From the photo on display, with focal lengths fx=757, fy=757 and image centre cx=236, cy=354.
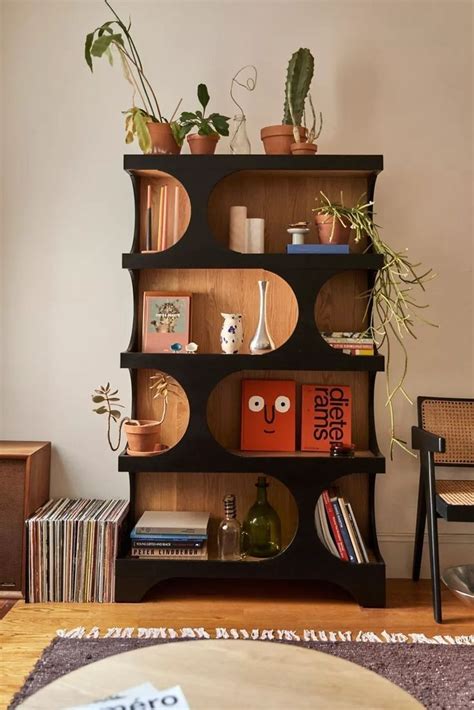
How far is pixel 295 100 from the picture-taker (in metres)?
2.95

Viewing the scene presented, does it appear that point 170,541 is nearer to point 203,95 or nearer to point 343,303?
point 343,303

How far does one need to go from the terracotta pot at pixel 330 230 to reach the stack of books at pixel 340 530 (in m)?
0.99

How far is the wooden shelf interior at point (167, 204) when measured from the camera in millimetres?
3105

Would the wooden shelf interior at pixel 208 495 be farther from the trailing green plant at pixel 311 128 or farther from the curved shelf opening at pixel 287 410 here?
the trailing green plant at pixel 311 128

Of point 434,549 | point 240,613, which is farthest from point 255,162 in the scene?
point 240,613

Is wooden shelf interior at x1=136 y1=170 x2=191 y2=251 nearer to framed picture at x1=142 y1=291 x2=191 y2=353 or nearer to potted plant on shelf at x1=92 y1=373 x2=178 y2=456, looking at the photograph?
framed picture at x1=142 y1=291 x2=191 y2=353

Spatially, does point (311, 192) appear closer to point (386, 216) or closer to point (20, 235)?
point (386, 216)

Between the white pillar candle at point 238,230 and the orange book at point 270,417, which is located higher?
the white pillar candle at point 238,230

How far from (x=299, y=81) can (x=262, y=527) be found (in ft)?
5.80

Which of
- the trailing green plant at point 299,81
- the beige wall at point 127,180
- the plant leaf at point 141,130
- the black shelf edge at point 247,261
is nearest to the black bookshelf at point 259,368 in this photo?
the black shelf edge at point 247,261

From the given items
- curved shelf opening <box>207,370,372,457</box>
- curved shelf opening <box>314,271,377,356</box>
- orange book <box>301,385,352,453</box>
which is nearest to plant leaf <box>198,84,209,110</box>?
curved shelf opening <box>314,271,377,356</box>

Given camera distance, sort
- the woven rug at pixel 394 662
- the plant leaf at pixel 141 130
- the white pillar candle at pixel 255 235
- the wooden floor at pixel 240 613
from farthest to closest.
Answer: the white pillar candle at pixel 255 235 → the plant leaf at pixel 141 130 → the wooden floor at pixel 240 613 → the woven rug at pixel 394 662

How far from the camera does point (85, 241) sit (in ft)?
10.7

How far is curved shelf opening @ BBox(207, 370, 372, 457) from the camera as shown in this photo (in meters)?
3.10
